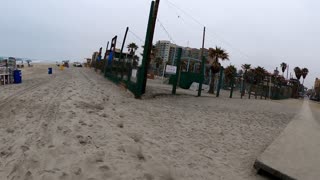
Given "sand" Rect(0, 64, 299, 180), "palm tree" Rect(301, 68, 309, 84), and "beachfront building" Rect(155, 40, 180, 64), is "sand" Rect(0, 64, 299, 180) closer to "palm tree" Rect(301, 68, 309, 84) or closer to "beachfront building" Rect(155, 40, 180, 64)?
"beachfront building" Rect(155, 40, 180, 64)

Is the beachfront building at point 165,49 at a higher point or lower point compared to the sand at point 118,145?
higher

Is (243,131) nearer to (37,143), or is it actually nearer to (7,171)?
(37,143)

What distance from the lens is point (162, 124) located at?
28.4 ft

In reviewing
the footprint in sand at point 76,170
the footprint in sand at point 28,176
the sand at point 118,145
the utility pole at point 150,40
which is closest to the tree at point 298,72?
the utility pole at point 150,40

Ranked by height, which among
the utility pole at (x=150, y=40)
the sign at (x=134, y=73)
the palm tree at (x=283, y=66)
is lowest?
the sign at (x=134, y=73)

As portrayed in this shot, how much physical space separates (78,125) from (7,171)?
2.14m

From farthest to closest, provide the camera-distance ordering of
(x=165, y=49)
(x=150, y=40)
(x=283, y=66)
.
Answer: (x=283, y=66)
(x=165, y=49)
(x=150, y=40)

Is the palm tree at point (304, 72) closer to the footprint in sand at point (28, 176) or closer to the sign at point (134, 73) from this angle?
the sign at point (134, 73)

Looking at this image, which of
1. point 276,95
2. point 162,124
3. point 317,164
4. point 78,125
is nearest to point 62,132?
point 78,125

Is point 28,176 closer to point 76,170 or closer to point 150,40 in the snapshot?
point 76,170

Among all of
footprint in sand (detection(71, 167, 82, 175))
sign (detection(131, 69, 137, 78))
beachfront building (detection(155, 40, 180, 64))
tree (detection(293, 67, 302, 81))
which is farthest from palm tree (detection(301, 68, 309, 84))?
A: footprint in sand (detection(71, 167, 82, 175))

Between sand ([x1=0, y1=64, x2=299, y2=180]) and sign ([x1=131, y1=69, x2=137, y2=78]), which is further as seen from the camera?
sign ([x1=131, y1=69, x2=137, y2=78])

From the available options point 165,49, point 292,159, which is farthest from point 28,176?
point 165,49

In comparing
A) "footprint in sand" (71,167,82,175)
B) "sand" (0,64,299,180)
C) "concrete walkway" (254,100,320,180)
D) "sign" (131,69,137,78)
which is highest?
"sign" (131,69,137,78)
